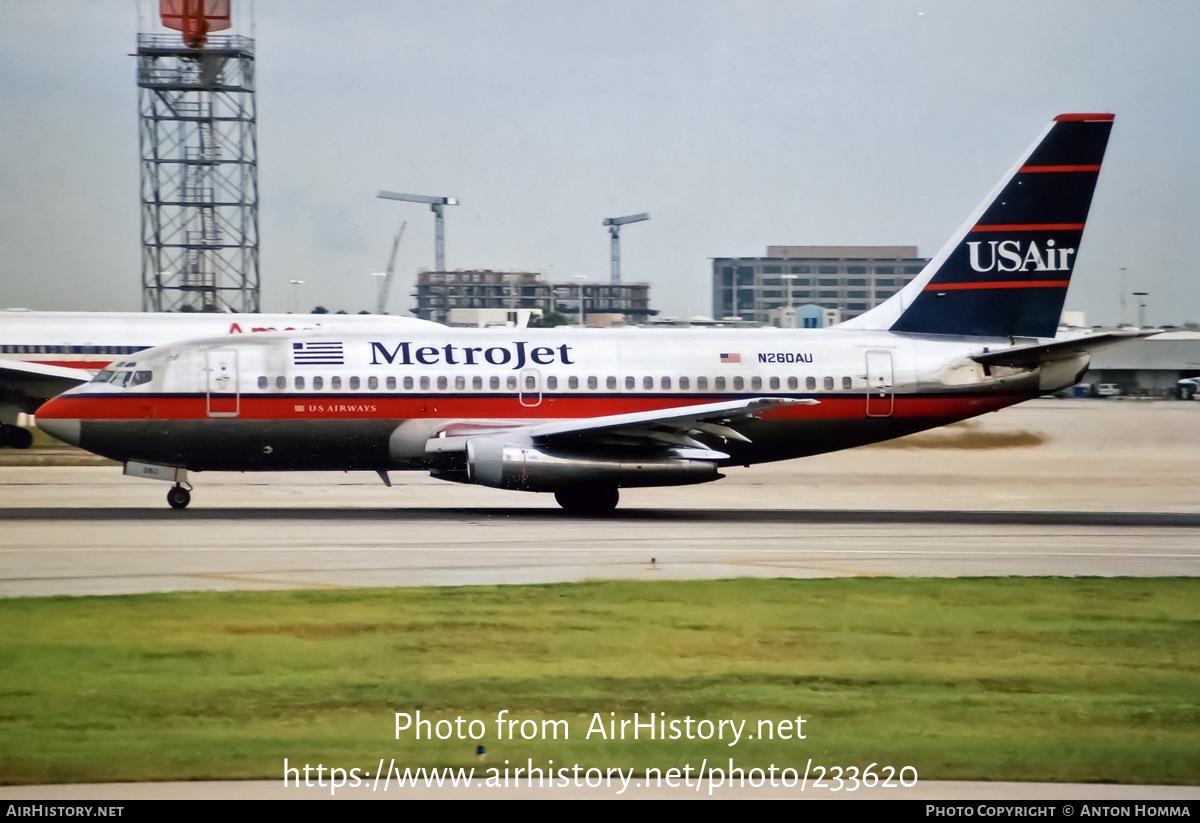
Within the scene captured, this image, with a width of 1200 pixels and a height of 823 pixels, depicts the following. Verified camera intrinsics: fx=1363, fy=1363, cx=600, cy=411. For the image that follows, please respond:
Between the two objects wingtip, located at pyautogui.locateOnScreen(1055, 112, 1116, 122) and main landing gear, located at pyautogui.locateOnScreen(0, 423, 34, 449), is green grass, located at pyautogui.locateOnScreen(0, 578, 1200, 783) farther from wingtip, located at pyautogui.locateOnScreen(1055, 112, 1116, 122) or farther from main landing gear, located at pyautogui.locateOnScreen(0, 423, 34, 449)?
main landing gear, located at pyautogui.locateOnScreen(0, 423, 34, 449)

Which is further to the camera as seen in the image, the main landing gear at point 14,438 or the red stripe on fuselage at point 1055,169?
the main landing gear at point 14,438

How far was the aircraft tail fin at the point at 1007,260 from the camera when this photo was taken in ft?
93.4

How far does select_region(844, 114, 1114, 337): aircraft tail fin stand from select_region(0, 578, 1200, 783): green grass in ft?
40.5

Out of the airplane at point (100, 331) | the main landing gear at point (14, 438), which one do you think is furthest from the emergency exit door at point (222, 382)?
the main landing gear at point (14, 438)

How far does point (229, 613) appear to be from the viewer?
1456 centimetres

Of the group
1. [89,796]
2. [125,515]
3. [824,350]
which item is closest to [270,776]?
[89,796]

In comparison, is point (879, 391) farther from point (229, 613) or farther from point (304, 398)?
point (229, 613)

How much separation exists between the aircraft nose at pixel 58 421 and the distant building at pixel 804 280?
4301cm

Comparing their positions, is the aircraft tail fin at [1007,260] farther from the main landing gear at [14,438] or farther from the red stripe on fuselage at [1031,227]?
the main landing gear at [14,438]

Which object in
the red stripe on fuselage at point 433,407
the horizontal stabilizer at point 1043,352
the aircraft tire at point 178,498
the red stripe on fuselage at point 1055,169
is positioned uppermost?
the red stripe on fuselage at point 1055,169

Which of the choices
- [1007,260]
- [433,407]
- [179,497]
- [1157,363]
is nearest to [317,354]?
[433,407]

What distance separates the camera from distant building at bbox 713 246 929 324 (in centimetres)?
6981

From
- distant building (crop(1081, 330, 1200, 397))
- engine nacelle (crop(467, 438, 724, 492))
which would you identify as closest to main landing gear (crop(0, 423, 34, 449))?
engine nacelle (crop(467, 438, 724, 492))

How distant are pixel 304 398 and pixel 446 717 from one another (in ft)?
52.6
